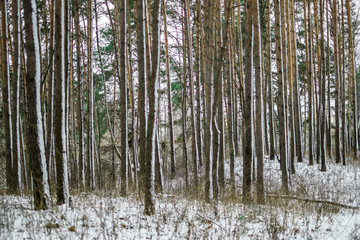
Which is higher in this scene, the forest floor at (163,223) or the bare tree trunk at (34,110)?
the bare tree trunk at (34,110)

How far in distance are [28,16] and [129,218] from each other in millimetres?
3104

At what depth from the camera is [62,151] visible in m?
4.11

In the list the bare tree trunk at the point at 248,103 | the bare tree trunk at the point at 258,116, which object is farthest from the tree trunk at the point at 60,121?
the bare tree trunk at the point at 258,116

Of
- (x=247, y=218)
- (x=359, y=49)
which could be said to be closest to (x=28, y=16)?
(x=247, y=218)

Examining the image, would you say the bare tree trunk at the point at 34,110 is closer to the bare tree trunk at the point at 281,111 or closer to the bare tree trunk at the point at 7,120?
the bare tree trunk at the point at 7,120

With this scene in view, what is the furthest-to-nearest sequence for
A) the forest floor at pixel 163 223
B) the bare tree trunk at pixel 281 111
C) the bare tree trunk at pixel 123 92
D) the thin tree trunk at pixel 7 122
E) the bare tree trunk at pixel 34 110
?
the bare tree trunk at pixel 281 111 < the bare tree trunk at pixel 123 92 < the thin tree trunk at pixel 7 122 < the bare tree trunk at pixel 34 110 < the forest floor at pixel 163 223

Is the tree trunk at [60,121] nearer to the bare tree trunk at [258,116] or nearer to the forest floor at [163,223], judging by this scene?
the forest floor at [163,223]

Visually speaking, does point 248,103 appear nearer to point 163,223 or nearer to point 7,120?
point 163,223

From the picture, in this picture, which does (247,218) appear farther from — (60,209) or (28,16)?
(28,16)

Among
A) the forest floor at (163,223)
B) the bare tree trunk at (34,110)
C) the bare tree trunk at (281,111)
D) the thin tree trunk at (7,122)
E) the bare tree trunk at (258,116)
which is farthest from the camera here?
the bare tree trunk at (281,111)

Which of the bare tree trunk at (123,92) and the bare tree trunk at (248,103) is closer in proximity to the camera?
the bare tree trunk at (248,103)

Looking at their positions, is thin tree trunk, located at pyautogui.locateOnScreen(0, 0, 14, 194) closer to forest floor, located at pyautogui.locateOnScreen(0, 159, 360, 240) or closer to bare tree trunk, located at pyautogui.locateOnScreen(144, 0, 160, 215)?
forest floor, located at pyautogui.locateOnScreen(0, 159, 360, 240)

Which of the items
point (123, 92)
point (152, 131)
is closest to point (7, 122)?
point (123, 92)

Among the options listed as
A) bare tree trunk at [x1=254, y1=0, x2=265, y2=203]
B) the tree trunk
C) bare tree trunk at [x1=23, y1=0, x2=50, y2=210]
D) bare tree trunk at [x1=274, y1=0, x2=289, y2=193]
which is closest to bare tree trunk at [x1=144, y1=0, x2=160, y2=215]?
the tree trunk
